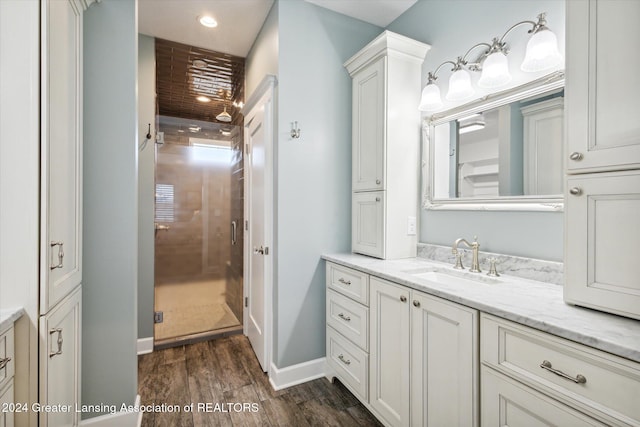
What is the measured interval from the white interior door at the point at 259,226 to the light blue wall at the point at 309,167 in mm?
161

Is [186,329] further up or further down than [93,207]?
further down

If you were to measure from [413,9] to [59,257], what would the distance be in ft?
8.77

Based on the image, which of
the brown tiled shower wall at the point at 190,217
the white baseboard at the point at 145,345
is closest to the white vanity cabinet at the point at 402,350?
the white baseboard at the point at 145,345

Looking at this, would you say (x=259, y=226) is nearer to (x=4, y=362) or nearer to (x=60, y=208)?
(x=60, y=208)

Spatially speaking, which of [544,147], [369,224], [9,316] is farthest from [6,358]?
[544,147]

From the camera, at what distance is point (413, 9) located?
7.47ft

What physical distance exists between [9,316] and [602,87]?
2.05 meters

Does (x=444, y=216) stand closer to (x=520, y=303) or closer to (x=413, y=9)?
(x=520, y=303)

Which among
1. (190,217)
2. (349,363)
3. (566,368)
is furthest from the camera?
(190,217)

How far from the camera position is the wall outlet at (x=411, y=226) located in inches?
84.4

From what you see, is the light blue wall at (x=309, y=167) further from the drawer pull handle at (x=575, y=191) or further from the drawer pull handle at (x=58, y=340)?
the drawer pull handle at (x=575, y=191)

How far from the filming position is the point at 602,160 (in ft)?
3.30

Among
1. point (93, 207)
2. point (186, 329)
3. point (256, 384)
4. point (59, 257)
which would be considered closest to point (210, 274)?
point (186, 329)

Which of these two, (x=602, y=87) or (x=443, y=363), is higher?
(x=602, y=87)
